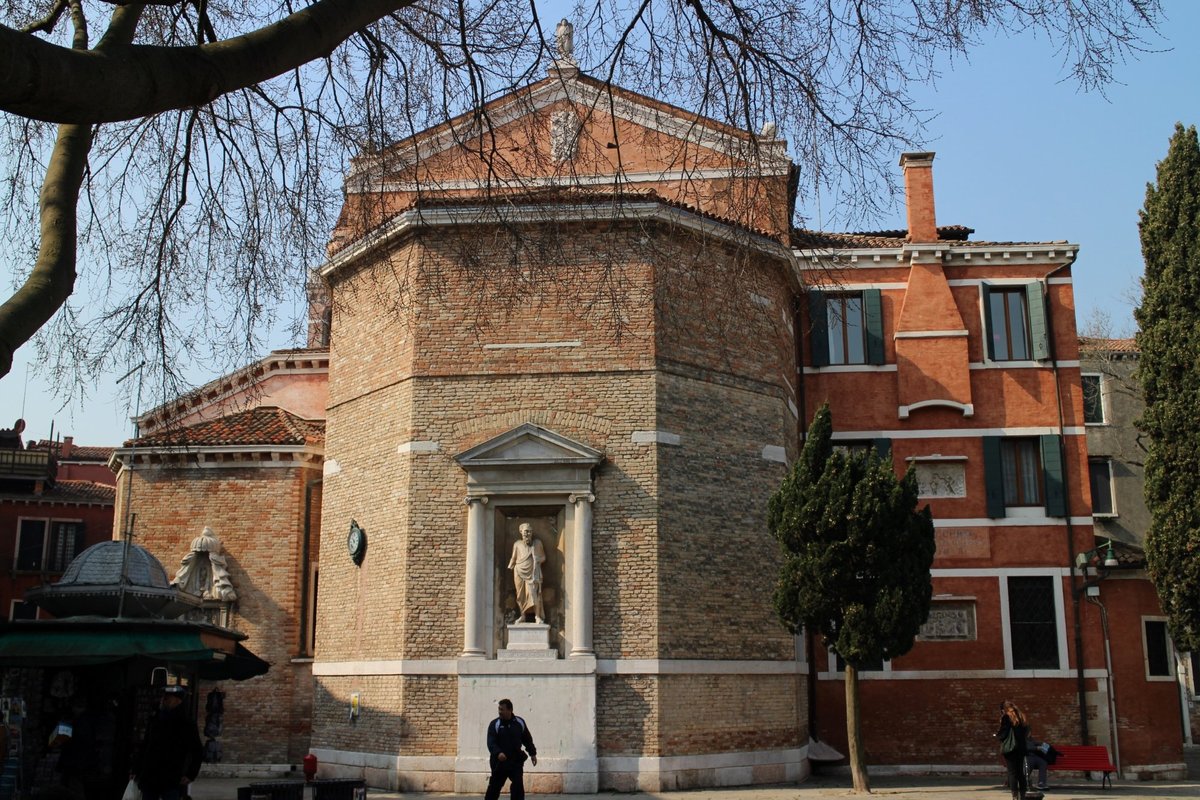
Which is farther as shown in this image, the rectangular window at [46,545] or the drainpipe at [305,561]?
the rectangular window at [46,545]

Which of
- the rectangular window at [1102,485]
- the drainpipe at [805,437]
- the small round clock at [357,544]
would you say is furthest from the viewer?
the rectangular window at [1102,485]

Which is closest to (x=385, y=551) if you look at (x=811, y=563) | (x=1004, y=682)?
(x=811, y=563)

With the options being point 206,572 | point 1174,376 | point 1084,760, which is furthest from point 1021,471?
point 206,572

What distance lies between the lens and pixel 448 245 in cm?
1923

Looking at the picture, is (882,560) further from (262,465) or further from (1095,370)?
(1095,370)

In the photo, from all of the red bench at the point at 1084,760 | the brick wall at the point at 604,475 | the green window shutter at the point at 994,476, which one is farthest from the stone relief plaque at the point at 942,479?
the red bench at the point at 1084,760

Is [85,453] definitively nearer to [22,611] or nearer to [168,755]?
[22,611]

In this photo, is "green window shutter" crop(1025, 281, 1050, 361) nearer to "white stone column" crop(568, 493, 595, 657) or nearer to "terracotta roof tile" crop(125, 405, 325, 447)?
"white stone column" crop(568, 493, 595, 657)

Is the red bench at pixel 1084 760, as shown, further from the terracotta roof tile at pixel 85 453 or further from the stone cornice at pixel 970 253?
the terracotta roof tile at pixel 85 453

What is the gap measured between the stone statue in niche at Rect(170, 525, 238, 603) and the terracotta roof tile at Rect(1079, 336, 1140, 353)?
24305 mm

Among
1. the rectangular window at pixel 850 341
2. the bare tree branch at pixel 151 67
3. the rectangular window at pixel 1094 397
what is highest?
the rectangular window at pixel 1094 397

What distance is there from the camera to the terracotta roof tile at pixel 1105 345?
3453 centimetres

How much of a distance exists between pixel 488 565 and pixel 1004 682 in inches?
413

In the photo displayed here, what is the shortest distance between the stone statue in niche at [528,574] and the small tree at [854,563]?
143 inches
